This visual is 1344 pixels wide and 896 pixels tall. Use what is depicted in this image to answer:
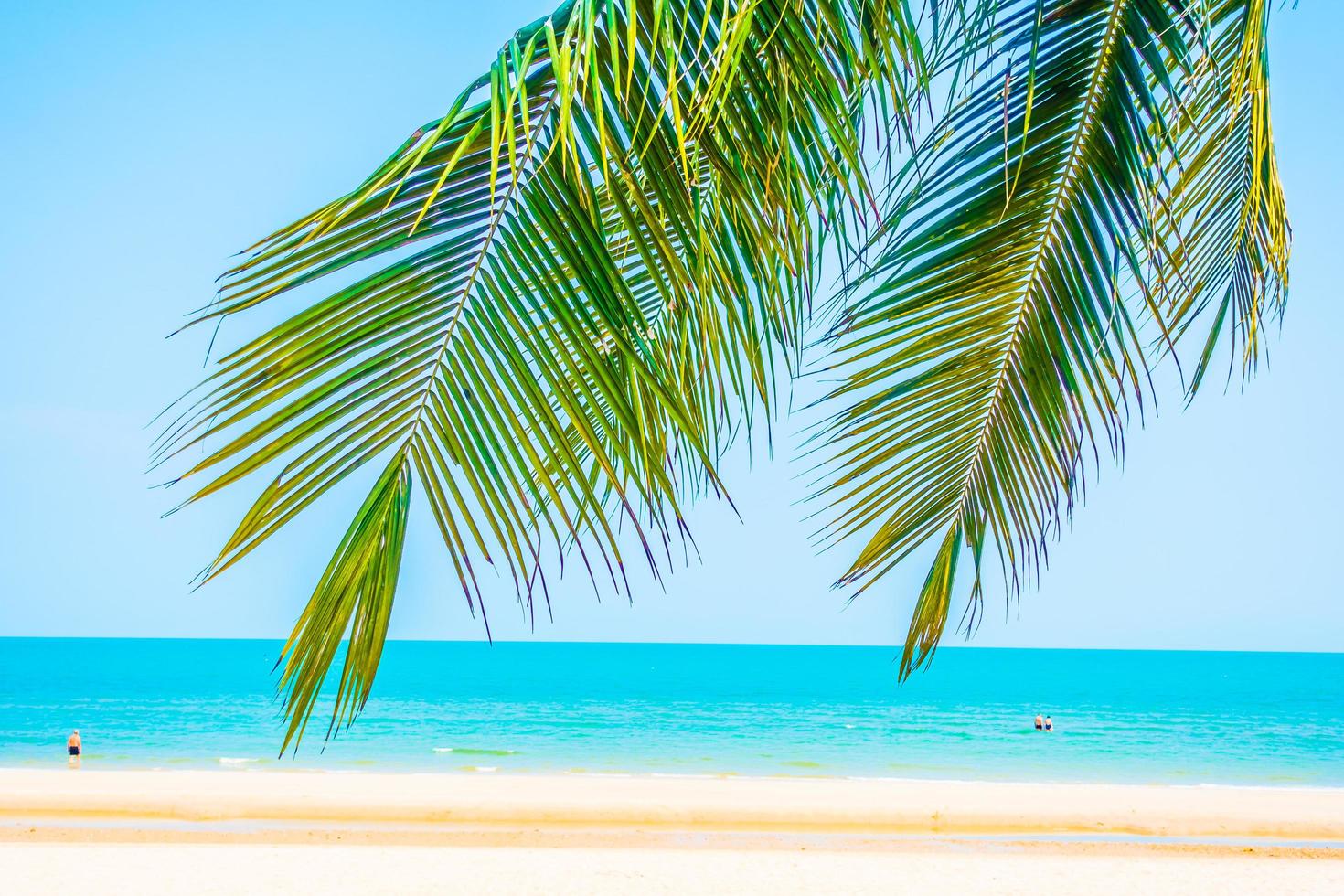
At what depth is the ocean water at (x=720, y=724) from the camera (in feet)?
71.8

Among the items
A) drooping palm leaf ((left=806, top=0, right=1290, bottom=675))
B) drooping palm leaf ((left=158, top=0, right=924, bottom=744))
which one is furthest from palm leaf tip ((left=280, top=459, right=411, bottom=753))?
drooping palm leaf ((left=806, top=0, right=1290, bottom=675))

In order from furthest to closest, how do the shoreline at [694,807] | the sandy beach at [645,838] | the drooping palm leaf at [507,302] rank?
the shoreline at [694,807] < the sandy beach at [645,838] < the drooping palm leaf at [507,302]

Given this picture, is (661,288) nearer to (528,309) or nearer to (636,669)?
(528,309)

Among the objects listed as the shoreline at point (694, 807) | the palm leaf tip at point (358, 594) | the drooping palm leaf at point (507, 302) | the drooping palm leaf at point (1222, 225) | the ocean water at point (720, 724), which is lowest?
the ocean water at point (720, 724)

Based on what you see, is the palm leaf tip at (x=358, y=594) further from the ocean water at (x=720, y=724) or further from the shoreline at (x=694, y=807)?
the shoreline at (x=694, y=807)

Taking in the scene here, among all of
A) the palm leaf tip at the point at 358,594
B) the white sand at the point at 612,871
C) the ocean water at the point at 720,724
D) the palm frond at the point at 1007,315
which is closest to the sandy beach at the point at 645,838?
the white sand at the point at 612,871

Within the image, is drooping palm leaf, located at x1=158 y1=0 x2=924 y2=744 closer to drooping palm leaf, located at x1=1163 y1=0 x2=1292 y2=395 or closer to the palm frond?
the palm frond

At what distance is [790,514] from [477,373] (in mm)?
768

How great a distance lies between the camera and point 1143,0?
155 centimetres

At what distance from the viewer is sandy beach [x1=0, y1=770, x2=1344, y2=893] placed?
A: 787 centimetres

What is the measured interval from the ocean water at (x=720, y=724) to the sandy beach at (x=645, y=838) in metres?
1.75

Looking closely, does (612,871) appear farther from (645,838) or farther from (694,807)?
(694,807)

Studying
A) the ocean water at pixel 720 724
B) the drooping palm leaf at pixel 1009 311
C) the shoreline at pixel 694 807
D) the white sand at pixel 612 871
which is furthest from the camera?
the ocean water at pixel 720 724

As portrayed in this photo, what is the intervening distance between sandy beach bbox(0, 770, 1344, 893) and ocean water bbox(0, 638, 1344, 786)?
1750 mm
